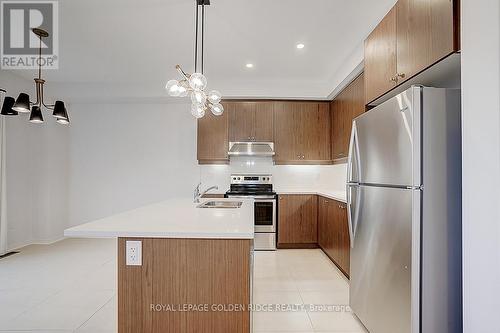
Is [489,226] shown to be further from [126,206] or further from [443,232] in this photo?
[126,206]

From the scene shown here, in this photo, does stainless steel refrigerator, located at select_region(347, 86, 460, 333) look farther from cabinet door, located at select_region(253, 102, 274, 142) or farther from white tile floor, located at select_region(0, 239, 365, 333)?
cabinet door, located at select_region(253, 102, 274, 142)

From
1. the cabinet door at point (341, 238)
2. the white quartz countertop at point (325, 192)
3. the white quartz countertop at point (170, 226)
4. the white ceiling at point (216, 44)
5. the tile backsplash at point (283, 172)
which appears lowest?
the cabinet door at point (341, 238)

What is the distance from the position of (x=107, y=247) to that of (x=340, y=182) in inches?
152

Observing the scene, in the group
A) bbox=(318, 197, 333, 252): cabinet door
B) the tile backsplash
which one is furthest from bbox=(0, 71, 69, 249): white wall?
bbox=(318, 197, 333, 252): cabinet door

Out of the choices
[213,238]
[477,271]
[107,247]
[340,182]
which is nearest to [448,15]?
[477,271]

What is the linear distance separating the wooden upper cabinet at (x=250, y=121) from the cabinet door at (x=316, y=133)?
58 centimetres

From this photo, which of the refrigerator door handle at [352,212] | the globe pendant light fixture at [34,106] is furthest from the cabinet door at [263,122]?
the globe pendant light fixture at [34,106]

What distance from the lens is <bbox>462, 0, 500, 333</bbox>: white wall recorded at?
46.3 inches

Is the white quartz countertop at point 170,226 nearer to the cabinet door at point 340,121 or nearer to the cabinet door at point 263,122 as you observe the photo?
the cabinet door at point 340,121

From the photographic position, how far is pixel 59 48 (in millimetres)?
3414

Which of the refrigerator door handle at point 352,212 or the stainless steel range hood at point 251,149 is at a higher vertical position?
the stainless steel range hood at point 251,149

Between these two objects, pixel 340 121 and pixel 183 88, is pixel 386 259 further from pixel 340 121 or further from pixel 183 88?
pixel 340 121

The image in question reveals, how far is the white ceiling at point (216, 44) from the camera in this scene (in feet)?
8.38

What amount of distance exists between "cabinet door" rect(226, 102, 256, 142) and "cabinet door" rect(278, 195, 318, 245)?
1178 millimetres
